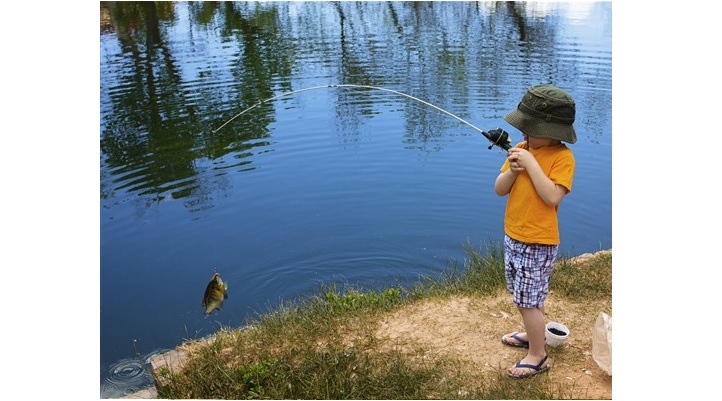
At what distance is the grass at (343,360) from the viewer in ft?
10.0

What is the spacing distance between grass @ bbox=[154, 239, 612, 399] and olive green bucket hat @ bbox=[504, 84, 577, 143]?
100 centimetres

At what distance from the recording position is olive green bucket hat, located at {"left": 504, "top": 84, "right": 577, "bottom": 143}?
280 centimetres

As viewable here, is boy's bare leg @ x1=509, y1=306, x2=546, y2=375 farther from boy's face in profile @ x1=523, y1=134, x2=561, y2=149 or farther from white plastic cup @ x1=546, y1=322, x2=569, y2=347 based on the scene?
boy's face in profile @ x1=523, y1=134, x2=561, y2=149

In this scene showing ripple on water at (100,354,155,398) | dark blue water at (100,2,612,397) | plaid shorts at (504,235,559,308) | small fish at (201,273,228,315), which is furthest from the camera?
dark blue water at (100,2,612,397)

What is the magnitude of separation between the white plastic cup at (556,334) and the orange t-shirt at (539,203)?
1.96ft

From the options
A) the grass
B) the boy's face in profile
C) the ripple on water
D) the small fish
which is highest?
the boy's face in profile

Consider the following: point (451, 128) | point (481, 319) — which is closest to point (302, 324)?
point (481, 319)

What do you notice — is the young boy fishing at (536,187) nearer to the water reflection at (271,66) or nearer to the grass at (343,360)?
the grass at (343,360)

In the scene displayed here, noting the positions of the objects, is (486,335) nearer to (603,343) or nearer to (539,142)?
(603,343)

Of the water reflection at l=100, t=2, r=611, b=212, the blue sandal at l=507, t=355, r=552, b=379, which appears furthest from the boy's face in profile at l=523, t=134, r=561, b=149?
the water reflection at l=100, t=2, r=611, b=212

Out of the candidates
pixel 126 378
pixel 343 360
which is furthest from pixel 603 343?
pixel 126 378

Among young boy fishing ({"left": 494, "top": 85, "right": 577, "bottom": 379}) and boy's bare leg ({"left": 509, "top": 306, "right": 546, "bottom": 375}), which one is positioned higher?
young boy fishing ({"left": 494, "top": 85, "right": 577, "bottom": 379})

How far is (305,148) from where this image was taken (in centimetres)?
757

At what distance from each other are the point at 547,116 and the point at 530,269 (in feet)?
1.97
